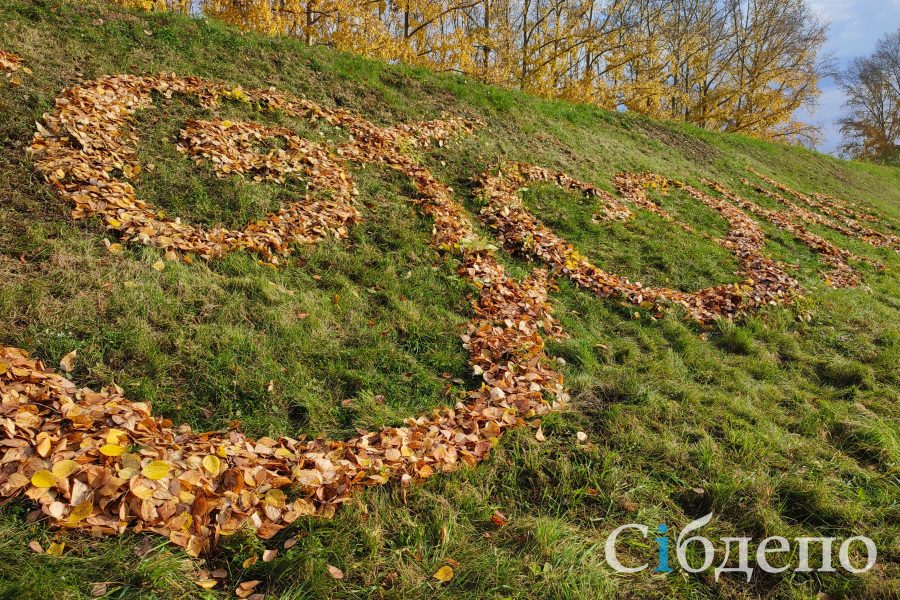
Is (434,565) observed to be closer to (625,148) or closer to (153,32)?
(153,32)

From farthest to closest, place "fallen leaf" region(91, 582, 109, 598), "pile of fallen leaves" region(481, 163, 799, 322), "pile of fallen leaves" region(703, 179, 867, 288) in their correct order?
"pile of fallen leaves" region(703, 179, 867, 288) < "pile of fallen leaves" region(481, 163, 799, 322) < "fallen leaf" region(91, 582, 109, 598)

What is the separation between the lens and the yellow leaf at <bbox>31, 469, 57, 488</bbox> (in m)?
1.99

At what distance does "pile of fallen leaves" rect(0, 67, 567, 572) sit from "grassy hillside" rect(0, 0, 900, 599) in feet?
0.35

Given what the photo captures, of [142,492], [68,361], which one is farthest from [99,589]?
[68,361]

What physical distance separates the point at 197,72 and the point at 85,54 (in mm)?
1303

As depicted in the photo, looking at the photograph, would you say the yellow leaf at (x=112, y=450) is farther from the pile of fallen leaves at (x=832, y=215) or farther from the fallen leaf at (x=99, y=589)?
the pile of fallen leaves at (x=832, y=215)

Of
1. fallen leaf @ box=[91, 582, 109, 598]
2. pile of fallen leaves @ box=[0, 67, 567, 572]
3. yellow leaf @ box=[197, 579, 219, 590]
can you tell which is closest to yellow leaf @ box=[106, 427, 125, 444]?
pile of fallen leaves @ box=[0, 67, 567, 572]

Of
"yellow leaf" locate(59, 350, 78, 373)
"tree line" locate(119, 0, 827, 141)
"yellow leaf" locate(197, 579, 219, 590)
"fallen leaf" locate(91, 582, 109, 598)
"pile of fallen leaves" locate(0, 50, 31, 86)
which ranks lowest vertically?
"yellow leaf" locate(197, 579, 219, 590)

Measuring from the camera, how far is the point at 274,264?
14.1 feet

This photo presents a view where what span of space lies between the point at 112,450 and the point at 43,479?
27 cm

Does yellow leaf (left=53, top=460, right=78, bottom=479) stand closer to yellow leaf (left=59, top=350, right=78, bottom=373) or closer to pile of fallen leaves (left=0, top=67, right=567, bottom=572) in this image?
pile of fallen leaves (left=0, top=67, right=567, bottom=572)

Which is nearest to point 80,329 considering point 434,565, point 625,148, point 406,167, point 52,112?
point 434,565

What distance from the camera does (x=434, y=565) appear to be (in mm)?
2178

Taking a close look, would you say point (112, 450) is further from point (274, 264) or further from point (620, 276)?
point (620, 276)
